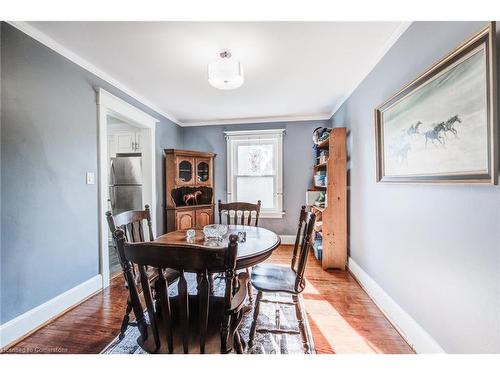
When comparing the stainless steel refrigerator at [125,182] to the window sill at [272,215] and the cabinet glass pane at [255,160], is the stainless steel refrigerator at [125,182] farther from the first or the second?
the window sill at [272,215]

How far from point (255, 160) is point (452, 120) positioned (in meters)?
3.09

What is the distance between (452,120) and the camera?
1104mm

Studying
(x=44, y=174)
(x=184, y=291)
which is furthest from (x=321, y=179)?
(x=44, y=174)

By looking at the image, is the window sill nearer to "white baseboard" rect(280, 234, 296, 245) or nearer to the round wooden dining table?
"white baseboard" rect(280, 234, 296, 245)

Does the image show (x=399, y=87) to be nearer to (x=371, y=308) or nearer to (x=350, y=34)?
(x=350, y=34)

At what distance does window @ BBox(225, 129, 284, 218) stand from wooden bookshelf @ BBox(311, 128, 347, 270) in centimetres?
126

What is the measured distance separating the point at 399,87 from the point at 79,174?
2.93 metres

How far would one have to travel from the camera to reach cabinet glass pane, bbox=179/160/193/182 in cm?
358

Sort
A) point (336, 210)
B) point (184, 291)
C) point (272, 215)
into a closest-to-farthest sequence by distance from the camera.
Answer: point (184, 291) < point (336, 210) < point (272, 215)

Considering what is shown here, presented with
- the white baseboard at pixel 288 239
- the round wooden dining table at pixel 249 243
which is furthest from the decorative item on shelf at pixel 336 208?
the round wooden dining table at pixel 249 243

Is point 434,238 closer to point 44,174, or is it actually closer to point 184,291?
point 184,291

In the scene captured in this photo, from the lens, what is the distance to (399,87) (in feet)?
5.35

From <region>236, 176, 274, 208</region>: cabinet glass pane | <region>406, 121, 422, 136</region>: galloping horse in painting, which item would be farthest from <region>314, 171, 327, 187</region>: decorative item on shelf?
<region>406, 121, 422, 136</region>: galloping horse in painting
